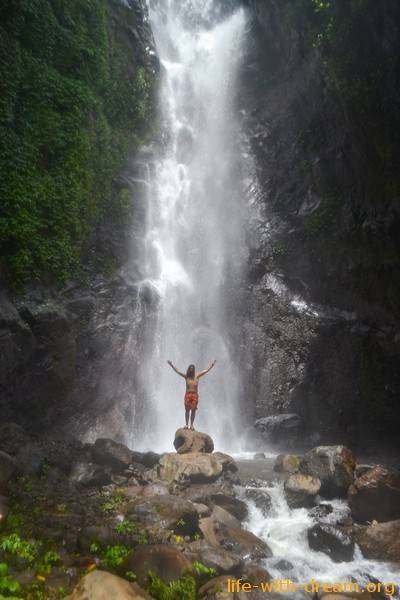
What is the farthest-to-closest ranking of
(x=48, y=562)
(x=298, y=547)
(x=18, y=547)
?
(x=298, y=547)
(x=18, y=547)
(x=48, y=562)

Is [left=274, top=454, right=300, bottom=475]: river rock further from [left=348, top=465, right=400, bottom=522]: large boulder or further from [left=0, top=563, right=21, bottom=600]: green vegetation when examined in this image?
[left=0, top=563, right=21, bottom=600]: green vegetation

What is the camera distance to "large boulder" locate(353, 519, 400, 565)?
7.30m

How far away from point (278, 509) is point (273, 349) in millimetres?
8420

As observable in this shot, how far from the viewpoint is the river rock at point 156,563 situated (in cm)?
504

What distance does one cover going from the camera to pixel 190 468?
30.2ft

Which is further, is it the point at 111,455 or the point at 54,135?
the point at 54,135

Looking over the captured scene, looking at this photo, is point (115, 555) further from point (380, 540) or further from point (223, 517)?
point (380, 540)

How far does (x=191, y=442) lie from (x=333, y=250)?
10542 mm

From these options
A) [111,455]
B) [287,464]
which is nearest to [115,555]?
[111,455]

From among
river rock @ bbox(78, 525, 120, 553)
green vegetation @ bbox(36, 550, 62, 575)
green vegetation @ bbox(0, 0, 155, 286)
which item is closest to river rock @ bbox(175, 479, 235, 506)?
river rock @ bbox(78, 525, 120, 553)

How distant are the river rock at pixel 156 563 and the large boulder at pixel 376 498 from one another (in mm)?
4803

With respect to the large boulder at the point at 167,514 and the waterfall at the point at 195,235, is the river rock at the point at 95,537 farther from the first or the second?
the waterfall at the point at 195,235

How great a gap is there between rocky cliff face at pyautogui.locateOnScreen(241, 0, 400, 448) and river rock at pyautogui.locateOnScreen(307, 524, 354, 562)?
7.38 meters

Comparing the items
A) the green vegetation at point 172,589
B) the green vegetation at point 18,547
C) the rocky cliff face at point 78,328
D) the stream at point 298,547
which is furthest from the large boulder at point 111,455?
the green vegetation at point 172,589
